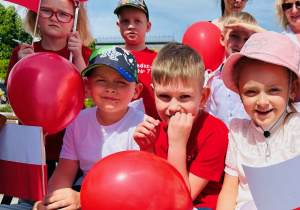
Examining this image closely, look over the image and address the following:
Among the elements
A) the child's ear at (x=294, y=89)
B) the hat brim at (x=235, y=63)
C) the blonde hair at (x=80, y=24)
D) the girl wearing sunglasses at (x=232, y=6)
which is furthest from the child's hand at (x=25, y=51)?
the girl wearing sunglasses at (x=232, y=6)

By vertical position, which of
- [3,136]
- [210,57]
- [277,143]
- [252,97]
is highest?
[210,57]

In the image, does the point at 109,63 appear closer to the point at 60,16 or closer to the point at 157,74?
the point at 157,74

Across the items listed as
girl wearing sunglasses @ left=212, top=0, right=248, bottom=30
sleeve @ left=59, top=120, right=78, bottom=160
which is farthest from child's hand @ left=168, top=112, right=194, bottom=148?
girl wearing sunglasses @ left=212, top=0, right=248, bottom=30

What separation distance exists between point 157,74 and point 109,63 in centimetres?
32

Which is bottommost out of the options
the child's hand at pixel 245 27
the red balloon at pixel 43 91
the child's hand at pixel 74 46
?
the red balloon at pixel 43 91

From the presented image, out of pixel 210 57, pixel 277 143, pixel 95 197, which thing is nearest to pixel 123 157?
pixel 95 197

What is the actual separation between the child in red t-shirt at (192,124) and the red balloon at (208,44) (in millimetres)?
1039

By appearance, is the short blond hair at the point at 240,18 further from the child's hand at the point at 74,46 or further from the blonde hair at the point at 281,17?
the child's hand at the point at 74,46

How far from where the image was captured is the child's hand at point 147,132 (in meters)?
1.93

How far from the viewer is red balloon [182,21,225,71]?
3.18 m

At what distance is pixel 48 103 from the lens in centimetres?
190

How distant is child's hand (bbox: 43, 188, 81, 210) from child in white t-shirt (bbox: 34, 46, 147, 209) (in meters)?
0.35

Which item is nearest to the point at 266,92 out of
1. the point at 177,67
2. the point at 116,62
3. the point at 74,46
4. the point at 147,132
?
the point at 177,67

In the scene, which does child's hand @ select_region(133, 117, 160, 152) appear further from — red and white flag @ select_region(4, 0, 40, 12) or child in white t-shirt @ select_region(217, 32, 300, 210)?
red and white flag @ select_region(4, 0, 40, 12)
